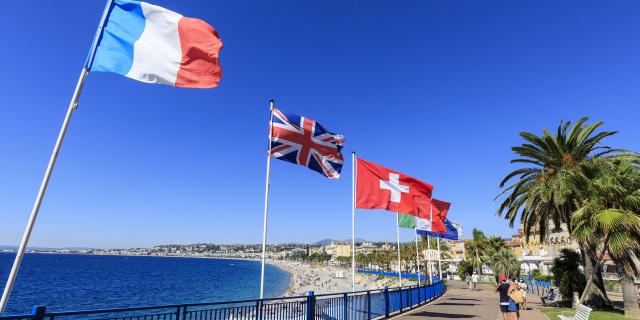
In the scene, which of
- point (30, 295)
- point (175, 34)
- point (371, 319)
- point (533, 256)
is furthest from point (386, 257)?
point (175, 34)

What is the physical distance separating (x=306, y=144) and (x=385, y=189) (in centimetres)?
455

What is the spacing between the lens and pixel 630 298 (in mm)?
16125

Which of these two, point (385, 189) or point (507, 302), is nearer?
point (507, 302)

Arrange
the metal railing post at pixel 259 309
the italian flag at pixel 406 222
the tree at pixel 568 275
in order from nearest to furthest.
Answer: the metal railing post at pixel 259 309 → the italian flag at pixel 406 222 → the tree at pixel 568 275

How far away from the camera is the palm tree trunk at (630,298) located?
1588 cm

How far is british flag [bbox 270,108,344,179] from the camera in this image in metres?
11.8

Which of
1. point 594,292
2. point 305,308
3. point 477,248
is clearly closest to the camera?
point 305,308

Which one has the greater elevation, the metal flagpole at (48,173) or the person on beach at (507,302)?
the metal flagpole at (48,173)

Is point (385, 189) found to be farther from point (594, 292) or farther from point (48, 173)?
point (594, 292)

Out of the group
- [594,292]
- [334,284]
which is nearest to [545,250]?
[594,292]

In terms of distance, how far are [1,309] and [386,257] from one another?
13147 cm

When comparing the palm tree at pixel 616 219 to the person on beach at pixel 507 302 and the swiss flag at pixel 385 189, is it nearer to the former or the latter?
the person on beach at pixel 507 302

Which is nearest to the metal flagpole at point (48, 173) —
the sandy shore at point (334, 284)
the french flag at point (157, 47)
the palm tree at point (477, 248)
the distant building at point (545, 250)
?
the french flag at point (157, 47)

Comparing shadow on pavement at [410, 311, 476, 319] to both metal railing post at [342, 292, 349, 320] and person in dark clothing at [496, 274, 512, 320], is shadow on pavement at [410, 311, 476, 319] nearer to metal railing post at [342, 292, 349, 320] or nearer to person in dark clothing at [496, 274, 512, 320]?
person in dark clothing at [496, 274, 512, 320]
